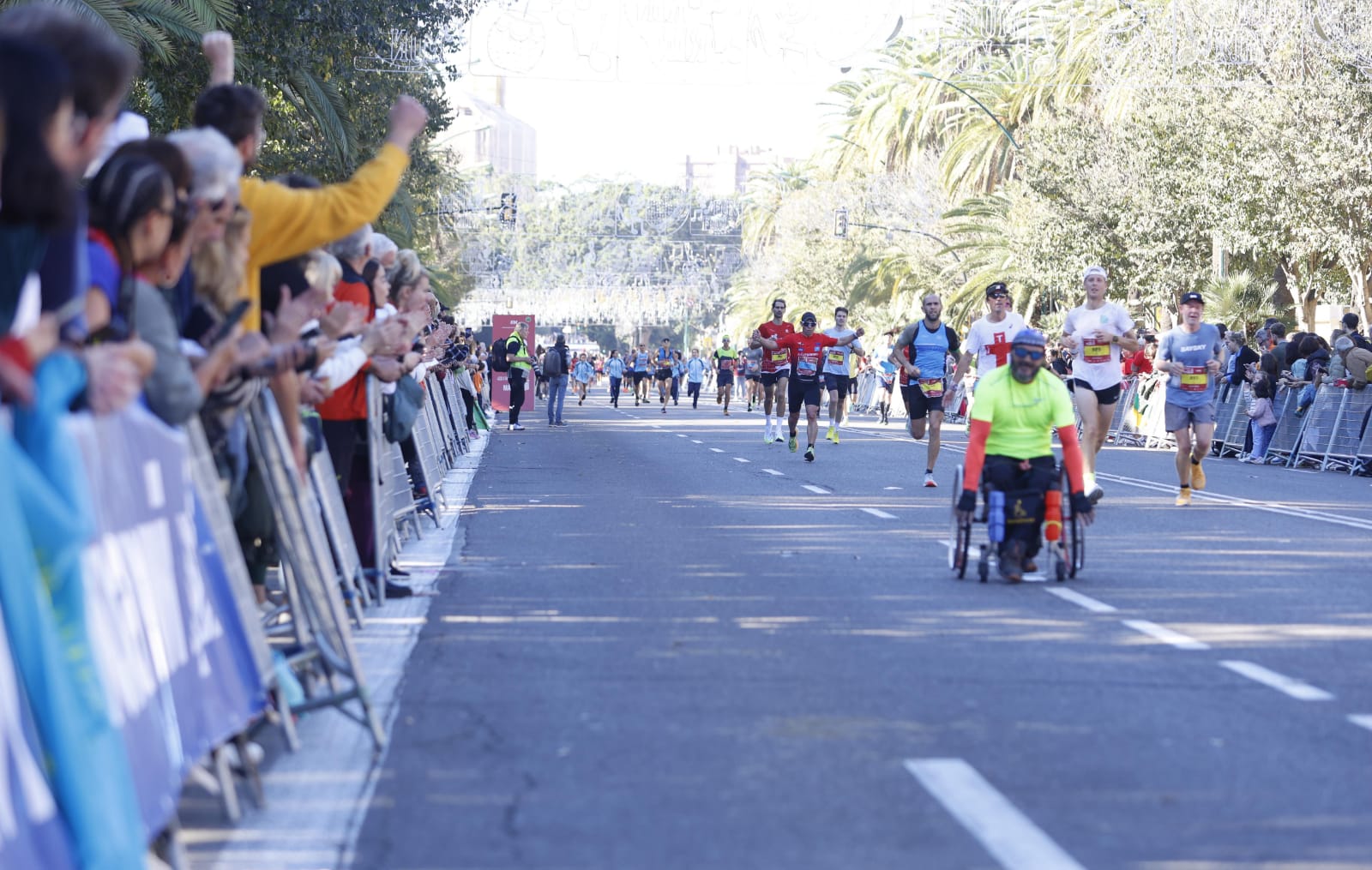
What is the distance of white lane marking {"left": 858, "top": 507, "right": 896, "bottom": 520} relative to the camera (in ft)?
51.0

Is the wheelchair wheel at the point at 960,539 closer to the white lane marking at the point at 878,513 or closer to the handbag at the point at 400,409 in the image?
the handbag at the point at 400,409

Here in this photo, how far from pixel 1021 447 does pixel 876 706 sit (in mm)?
4255

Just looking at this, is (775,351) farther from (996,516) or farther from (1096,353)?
(996,516)

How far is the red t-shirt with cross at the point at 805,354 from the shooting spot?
78.2 feet

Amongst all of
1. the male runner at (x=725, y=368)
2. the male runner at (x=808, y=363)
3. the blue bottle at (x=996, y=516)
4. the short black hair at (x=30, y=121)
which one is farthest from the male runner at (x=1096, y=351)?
the male runner at (x=725, y=368)

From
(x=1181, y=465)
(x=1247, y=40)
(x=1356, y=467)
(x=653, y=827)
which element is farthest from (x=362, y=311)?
(x=1247, y=40)

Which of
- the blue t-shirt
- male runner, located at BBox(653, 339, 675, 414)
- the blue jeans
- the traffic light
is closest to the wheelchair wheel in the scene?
the blue t-shirt

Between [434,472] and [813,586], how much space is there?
650cm

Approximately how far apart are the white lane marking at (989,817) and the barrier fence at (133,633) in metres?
1.81

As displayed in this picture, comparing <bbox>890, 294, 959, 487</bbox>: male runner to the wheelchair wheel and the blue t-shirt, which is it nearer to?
the blue t-shirt

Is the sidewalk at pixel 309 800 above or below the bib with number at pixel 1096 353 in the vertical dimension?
below

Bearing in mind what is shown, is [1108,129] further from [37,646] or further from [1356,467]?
[37,646]

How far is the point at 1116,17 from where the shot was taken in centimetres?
3844

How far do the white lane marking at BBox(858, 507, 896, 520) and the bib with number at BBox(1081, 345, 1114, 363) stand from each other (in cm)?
234
